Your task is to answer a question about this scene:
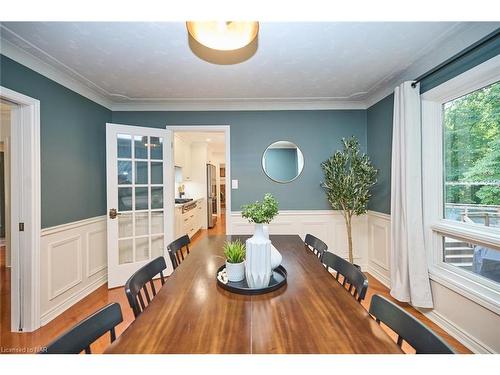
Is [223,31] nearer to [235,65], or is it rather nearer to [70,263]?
[235,65]

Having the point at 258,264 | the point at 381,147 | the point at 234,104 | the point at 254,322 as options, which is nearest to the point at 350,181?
the point at 381,147

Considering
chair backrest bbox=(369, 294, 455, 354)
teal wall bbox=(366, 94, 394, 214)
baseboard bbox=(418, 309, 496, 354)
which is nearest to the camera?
chair backrest bbox=(369, 294, 455, 354)

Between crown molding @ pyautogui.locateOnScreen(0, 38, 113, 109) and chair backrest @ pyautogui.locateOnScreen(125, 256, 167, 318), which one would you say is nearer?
chair backrest @ pyautogui.locateOnScreen(125, 256, 167, 318)

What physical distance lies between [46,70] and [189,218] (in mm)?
3548

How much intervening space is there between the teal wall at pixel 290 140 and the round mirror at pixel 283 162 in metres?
0.07

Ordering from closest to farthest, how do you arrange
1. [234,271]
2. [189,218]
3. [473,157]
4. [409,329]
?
[409,329], [234,271], [473,157], [189,218]

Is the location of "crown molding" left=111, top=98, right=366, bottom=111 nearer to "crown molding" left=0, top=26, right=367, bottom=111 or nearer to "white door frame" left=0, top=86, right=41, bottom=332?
"crown molding" left=0, top=26, right=367, bottom=111

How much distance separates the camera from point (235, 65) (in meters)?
2.28

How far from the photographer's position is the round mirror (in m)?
3.39

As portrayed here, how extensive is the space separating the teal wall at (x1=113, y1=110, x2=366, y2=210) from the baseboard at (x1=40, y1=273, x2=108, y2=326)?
1.99 meters

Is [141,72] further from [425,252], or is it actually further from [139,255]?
[425,252]

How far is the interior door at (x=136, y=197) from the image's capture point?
114 inches

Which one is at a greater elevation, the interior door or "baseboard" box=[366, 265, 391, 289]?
the interior door

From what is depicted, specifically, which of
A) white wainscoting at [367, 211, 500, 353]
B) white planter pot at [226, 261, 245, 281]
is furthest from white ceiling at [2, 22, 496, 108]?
white wainscoting at [367, 211, 500, 353]
